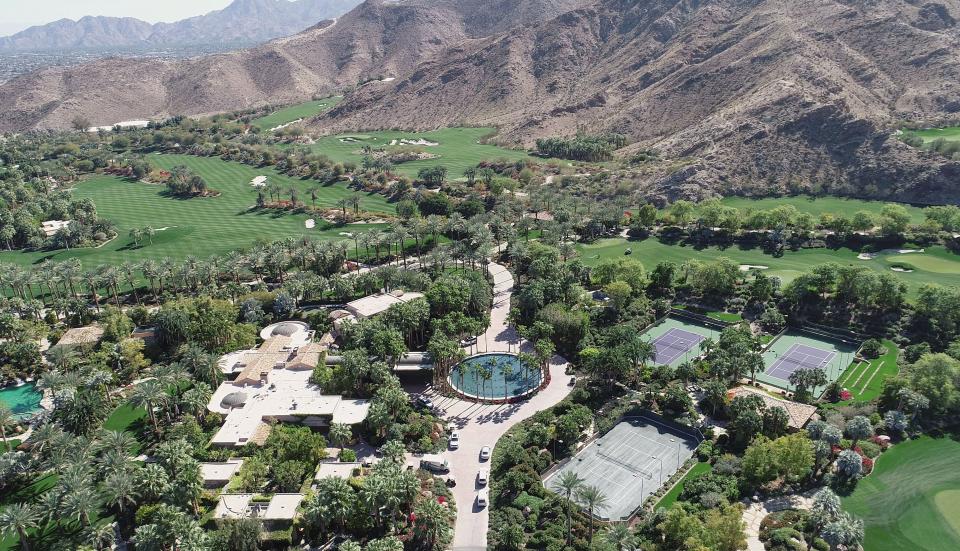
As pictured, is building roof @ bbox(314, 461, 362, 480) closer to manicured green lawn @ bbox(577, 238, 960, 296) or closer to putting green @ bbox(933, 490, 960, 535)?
putting green @ bbox(933, 490, 960, 535)

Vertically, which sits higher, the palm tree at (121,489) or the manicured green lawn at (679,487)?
the palm tree at (121,489)

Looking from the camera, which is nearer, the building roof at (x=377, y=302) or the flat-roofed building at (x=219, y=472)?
the flat-roofed building at (x=219, y=472)

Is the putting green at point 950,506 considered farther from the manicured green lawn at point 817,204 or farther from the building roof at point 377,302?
the manicured green lawn at point 817,204

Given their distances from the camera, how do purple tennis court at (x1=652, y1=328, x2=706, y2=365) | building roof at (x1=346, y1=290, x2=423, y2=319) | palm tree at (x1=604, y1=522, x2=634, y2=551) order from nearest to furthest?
palm tree at (x1=604, y1=522, x2=634, y2=551) → purple tennis court at (x1=652, y1=328, x2=706, y2=365) → building roof at (x1=346, y1=290, x2=423, y2=319)

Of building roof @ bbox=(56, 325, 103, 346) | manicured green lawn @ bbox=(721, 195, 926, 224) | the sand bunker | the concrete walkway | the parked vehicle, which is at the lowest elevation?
the concrete walkway

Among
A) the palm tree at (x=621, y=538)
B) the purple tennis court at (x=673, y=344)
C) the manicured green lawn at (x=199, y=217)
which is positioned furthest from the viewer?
the manicured green lawn at (x=199, y=217)

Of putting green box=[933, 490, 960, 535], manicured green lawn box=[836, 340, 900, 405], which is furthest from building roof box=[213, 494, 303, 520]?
manicured green lawn box=[836, 340, 900, 405]

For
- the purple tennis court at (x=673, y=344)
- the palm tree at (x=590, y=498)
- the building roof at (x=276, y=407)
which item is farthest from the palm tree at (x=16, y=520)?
the purple tennis court at (x=673, y=344)

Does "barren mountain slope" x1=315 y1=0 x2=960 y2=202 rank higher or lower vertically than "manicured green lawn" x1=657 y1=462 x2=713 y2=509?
higher
